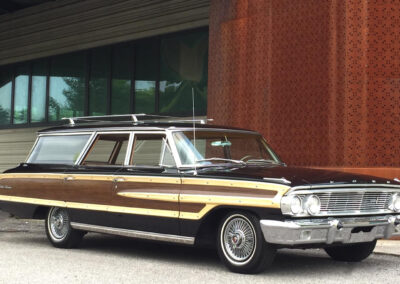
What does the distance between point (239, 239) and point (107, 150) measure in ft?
9.12

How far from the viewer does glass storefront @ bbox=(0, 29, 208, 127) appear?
15711 mm

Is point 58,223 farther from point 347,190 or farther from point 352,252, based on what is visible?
point 347,190

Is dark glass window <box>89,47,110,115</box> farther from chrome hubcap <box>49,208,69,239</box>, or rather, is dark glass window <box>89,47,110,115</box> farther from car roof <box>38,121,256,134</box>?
chrome hubcap <box>49,208,69,239</box>

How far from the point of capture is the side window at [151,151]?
7.45 m

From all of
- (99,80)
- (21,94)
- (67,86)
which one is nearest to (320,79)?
(99,80)

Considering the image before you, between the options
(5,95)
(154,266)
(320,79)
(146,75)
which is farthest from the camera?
(5,95)

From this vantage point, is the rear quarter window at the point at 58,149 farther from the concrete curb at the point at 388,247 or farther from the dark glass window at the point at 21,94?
the dark glass window at the point at 21,94

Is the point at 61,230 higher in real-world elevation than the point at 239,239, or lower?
lower

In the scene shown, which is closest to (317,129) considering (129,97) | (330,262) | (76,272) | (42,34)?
(330,262)

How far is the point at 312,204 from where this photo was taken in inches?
248

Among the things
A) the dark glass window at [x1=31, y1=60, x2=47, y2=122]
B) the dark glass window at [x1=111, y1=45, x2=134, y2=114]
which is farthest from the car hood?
the dark glass window at [x1=31, y1=60, x2=47, y2=122]

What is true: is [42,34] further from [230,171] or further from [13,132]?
[230,171]

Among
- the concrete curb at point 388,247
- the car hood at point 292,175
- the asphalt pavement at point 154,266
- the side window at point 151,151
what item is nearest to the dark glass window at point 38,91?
the asphalt pavement at point 154,266

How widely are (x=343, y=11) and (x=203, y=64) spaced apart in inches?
216
